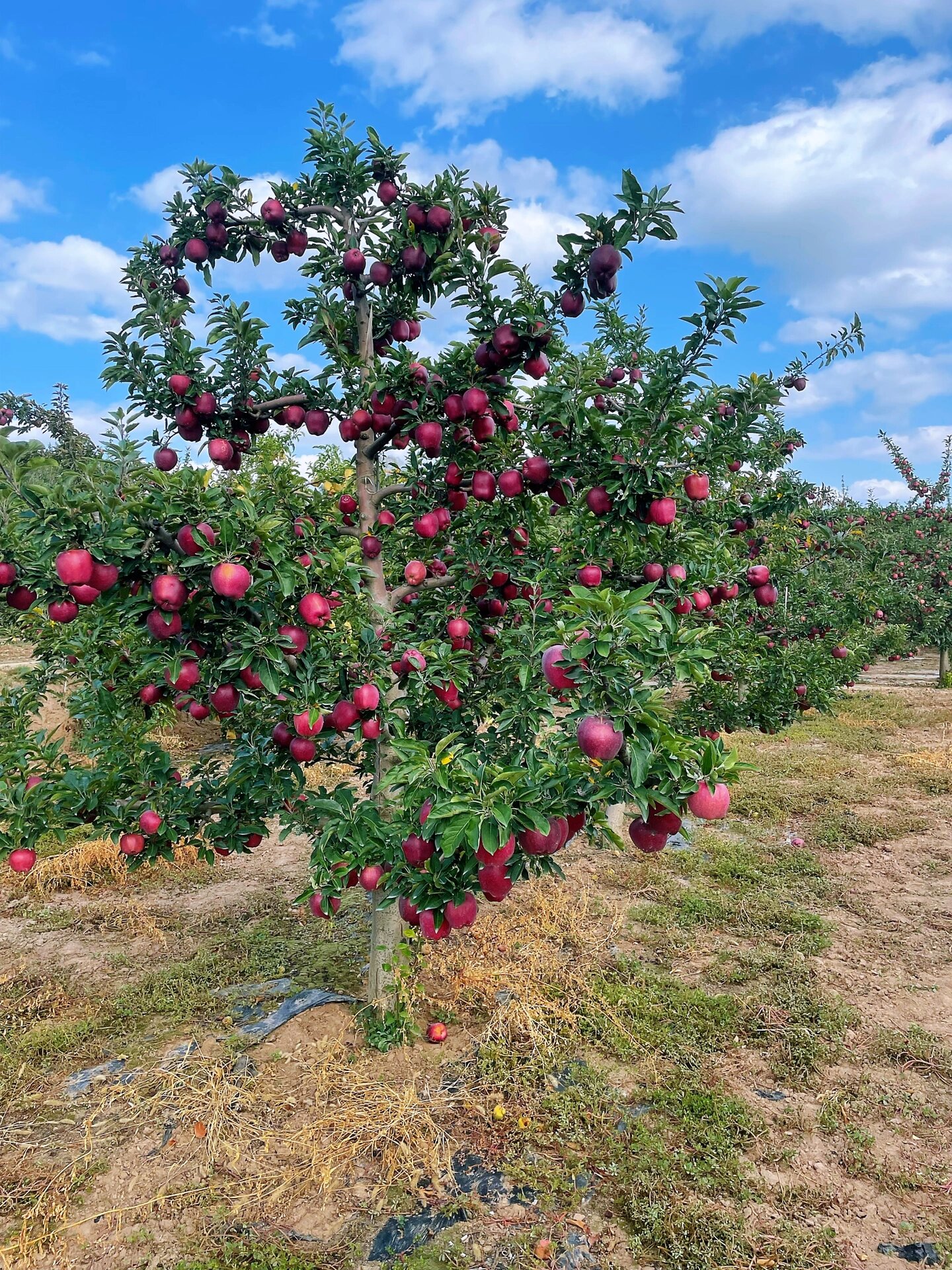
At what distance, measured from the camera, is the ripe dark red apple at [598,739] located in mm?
1927

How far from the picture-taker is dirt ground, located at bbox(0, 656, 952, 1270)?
9.62 feet

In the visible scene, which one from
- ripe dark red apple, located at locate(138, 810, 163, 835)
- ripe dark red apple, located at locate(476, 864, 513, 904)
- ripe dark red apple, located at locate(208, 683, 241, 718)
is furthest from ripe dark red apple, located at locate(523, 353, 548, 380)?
ripe dark red apple, located at locate(138, 810, 163, 835)

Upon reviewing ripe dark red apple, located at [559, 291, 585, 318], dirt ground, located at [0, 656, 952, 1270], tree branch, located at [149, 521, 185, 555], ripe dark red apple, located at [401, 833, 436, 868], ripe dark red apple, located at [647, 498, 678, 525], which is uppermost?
ripe dark red apple, located at [559, 291, 585, 318]

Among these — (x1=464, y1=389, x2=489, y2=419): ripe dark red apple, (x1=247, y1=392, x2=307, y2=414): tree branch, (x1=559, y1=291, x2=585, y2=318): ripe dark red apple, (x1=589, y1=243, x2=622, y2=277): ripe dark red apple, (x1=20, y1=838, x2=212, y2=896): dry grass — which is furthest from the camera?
(x1=20, y1=838, x2=212, y2=896): dry grass

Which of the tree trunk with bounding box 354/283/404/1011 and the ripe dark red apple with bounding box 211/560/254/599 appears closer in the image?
the ripe dark red apple with bounding box 211/560/254/599

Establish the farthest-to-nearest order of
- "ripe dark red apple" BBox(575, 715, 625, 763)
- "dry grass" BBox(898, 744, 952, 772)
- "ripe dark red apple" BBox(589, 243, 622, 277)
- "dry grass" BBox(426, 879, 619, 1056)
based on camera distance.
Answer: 1. "dry grass" BBox(898, 744, 952, 772)
2. "dry grass" BBox(426, 879, 619, 1056)
3. "ripe dark red apple" BBox(589, 243, 622, 277)
4. "ripe dark red apple" BBox(575, 715, 625, 763)

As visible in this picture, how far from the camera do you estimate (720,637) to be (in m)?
5.03

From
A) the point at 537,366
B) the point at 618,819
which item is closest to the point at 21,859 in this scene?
the point at 537,366

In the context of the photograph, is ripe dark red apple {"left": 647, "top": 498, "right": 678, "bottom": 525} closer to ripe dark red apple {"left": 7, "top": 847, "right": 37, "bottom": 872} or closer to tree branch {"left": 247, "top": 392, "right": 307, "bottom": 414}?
tree branch {"left": 247, "top": 392, "right": 307, "bottom": 414}

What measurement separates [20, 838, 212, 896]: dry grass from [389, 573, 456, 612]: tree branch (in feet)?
13.1

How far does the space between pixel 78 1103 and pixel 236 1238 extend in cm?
134

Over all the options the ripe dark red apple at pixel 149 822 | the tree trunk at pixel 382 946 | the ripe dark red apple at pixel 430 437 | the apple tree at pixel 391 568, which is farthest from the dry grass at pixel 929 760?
the ripe dark red apple at pixel 149 822

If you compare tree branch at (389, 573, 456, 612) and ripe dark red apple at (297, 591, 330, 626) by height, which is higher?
tree branch at (389, 573, 456, 612)

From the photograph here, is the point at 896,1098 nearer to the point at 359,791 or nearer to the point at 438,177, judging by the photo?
the point at 438,177
